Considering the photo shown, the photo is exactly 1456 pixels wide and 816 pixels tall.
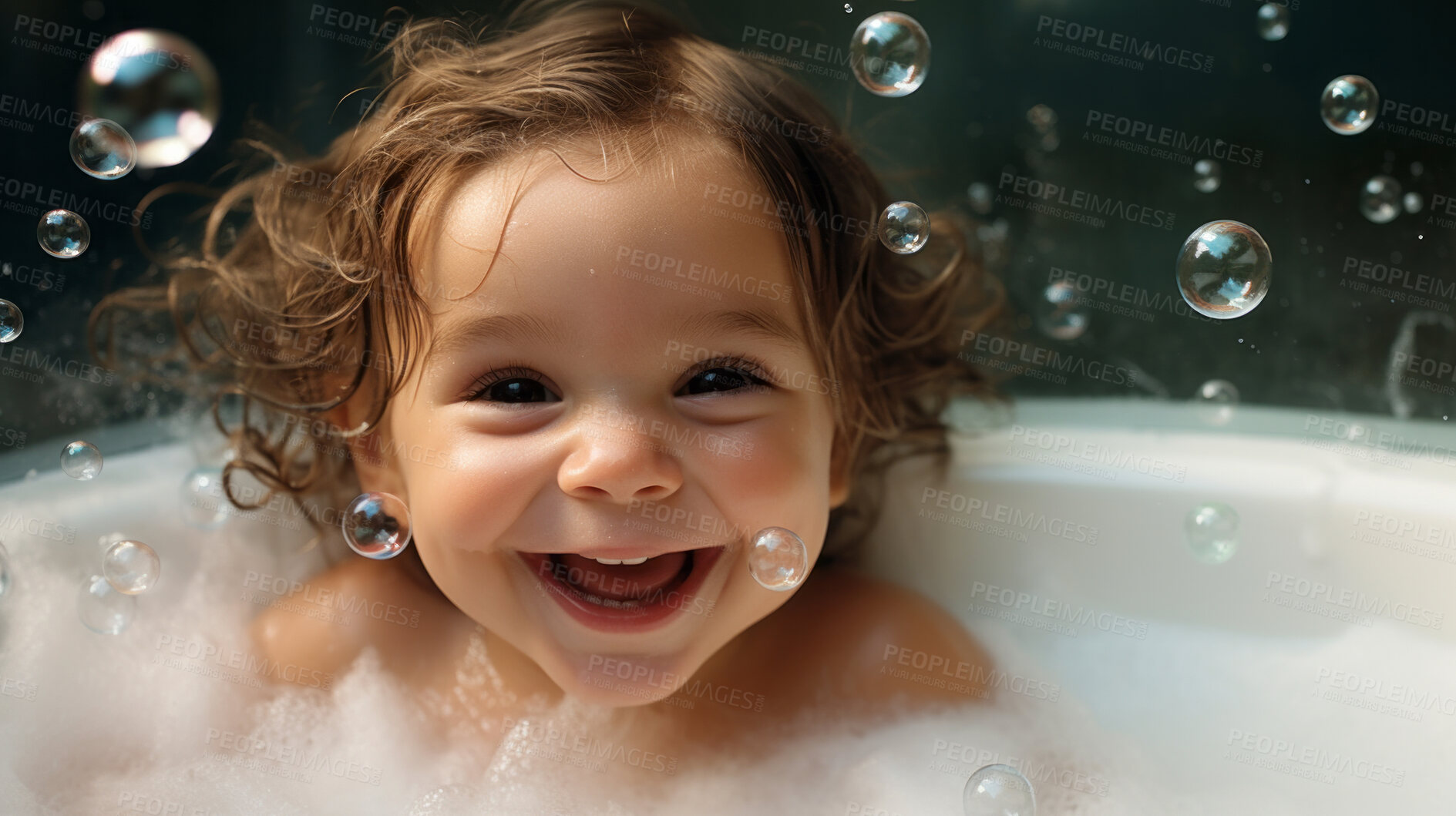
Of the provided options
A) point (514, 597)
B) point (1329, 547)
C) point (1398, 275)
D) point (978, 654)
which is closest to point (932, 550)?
point (978, 654)

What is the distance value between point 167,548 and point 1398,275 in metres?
1.62

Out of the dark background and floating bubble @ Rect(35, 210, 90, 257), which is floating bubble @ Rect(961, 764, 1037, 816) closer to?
the dark background

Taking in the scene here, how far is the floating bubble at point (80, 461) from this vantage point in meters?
1.21

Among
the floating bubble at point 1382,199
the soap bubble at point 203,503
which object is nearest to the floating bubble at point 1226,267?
the floating bubble at point 1382,199

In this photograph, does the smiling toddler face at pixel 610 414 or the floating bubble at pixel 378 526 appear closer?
the smiling toddler face at pixel 610 414

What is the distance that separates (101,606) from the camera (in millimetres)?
1167

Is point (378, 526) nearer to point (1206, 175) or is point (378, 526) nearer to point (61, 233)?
point (61, 233)

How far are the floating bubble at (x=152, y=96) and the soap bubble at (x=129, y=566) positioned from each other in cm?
38

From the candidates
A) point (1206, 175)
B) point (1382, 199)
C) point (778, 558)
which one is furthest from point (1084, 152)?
point (778, 558)

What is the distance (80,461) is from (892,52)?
0.97 metres

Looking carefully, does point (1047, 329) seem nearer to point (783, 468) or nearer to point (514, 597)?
point (783, 468)

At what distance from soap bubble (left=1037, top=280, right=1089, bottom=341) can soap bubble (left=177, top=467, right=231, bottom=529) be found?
1.21 m

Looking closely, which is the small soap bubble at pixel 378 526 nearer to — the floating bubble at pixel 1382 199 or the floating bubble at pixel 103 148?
the floating bubble at pixel 103 148

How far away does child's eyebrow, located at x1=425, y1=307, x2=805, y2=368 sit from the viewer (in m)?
0.87
